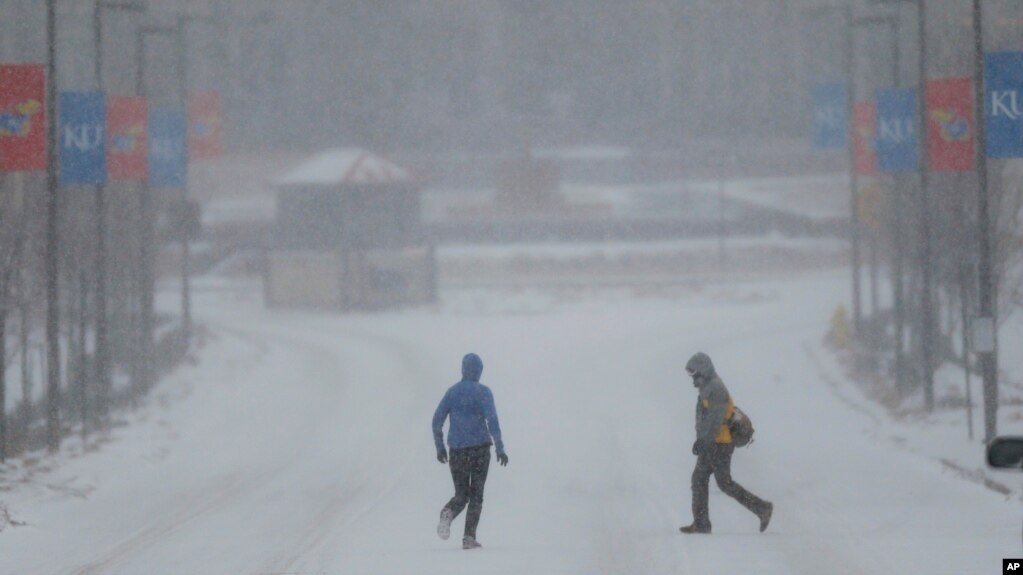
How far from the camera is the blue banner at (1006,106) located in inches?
738

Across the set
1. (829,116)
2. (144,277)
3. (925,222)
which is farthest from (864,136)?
(144,277)

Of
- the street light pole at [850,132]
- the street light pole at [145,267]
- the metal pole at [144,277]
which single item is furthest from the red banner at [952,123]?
the metal pole at [144,277]

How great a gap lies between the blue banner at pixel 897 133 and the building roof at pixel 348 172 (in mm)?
26039

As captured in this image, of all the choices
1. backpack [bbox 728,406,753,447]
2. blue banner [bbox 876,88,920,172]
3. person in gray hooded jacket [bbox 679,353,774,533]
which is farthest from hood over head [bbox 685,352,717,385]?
blue banner [bbox 876,88,920,172]

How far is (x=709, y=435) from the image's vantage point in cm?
1358

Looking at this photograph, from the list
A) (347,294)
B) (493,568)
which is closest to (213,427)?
(493,568)

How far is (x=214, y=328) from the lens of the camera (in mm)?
43406

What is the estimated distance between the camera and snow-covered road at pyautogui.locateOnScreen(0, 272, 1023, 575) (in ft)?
43.4

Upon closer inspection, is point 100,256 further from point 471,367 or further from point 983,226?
point 471,367

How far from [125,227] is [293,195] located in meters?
16.5

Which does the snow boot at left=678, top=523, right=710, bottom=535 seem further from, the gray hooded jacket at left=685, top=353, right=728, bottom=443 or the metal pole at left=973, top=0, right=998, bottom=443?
the metal pole at left=973, top=0, right=998, bottom=443

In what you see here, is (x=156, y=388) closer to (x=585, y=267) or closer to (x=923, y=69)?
(x=923, y=69)

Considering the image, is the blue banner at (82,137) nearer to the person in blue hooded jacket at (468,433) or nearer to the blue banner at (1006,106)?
the person in blue hooded jacket at (468,433)

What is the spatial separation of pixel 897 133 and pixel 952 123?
7.97 feet
